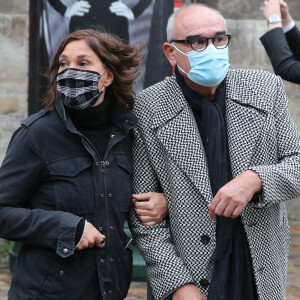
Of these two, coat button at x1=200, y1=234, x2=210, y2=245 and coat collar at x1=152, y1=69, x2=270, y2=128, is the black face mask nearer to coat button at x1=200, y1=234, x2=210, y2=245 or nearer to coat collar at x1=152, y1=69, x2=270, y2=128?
coat collar at x1=152, y1=69, x2=270, y2=128

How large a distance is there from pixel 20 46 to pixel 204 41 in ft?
14.8

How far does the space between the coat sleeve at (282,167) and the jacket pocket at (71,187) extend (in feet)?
2.15

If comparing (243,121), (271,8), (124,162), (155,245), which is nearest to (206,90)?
(243,121)

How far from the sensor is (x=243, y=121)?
334 centimetres

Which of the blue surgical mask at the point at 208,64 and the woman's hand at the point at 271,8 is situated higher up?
the woman's hand at the point at 271,8

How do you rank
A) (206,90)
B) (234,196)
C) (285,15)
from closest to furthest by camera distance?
(234,196), (206,90), (285,15)

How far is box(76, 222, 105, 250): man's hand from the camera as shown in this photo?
3.07 meters

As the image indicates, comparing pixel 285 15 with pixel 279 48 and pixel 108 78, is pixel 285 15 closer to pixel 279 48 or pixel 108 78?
pixel 279 48

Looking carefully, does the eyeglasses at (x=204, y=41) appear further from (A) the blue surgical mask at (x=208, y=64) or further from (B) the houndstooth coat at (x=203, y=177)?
(B) the houndstooth coat at (x=203, y=177)

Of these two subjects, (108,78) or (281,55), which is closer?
(108,78)

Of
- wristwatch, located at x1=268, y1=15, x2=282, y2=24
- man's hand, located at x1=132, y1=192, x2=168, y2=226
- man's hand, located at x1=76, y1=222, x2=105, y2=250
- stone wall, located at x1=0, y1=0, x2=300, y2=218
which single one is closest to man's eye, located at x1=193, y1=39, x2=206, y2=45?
man's hand, located at x1=132, y1=192, x2=168, y2=226

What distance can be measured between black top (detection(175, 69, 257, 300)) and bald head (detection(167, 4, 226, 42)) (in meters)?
0.34

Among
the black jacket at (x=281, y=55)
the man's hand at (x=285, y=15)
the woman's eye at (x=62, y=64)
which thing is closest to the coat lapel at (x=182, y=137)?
the woman's eye at (x=62, y=64)

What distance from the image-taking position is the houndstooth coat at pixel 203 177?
3252 mm
